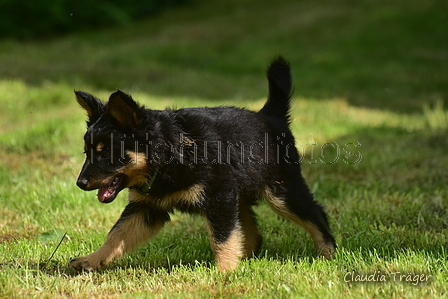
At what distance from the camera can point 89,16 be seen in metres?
18.8

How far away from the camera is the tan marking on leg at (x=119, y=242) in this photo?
11.5 ft

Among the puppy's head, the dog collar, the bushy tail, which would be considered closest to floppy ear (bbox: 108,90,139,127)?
the puppy's head

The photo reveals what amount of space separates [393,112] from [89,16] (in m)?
12.3

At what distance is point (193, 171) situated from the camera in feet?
11.1

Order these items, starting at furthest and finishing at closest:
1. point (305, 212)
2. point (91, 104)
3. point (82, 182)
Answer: point (305, 212) < point (91, 104) < point (82, 182)

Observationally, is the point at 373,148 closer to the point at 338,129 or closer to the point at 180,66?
the point at 338,129

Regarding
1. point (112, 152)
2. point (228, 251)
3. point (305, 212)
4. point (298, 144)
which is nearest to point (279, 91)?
point (305, 212)

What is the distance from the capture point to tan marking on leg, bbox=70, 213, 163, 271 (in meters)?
3.51

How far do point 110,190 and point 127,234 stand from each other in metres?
0.42

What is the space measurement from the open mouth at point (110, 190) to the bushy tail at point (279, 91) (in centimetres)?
132

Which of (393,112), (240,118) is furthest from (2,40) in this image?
(240,118)

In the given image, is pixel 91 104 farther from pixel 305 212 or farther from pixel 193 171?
pixel 305 212

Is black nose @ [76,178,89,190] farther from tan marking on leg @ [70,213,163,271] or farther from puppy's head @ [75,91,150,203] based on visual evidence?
tan marking on leg @ [70,213,163,271]

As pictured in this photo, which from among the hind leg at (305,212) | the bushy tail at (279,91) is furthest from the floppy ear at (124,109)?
the bushy tail at (279,91)
